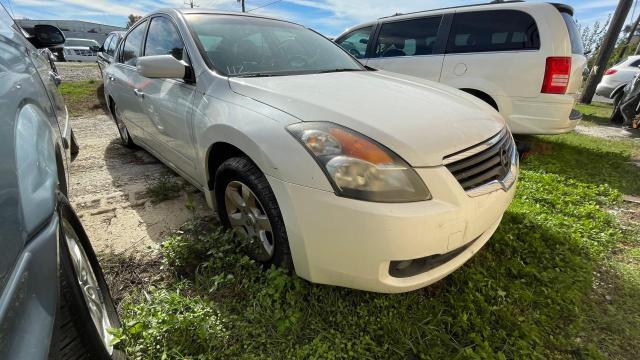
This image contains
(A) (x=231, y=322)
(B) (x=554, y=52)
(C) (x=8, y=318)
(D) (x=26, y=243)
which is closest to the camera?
(C) (x=8, y=318)

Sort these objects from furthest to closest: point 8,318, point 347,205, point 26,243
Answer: point 347,205 < point 26,243 < point 8,318

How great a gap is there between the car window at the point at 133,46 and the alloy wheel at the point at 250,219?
6.40ft

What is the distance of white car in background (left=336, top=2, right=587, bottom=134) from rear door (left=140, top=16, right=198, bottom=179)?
133 inches

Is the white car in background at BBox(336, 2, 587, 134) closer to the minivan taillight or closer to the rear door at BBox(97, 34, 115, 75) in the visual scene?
the minivan taillight

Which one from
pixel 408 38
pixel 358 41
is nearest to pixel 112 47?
pixel 358 41

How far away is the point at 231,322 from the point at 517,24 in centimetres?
441

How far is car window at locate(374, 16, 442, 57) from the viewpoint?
4621 millimetres

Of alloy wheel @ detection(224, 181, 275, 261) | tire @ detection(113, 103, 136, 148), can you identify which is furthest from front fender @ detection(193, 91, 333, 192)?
tire @ detection(113, 103, 136, 148)

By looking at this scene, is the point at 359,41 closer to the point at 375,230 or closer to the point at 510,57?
the point at 510,57

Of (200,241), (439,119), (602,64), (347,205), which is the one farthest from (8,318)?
(602,64)

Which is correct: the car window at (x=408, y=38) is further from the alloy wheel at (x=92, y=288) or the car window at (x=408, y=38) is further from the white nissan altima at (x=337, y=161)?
the alloy wheel at (x=92, y=288)

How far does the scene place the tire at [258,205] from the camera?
160cm

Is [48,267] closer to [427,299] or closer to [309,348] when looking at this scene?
[309,348]

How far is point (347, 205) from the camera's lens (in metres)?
1.33
